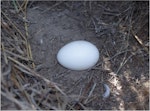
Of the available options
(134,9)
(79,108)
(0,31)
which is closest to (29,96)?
(79,108)

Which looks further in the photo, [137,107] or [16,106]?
[137,107]

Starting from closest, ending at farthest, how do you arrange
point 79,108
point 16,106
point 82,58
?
1. point 16,106
2. point 79,108
3. point 82,58

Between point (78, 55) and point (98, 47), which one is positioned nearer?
point (78, 55)

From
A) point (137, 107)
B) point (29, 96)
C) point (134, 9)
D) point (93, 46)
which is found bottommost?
point (137, 107)

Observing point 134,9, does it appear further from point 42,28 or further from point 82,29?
point 42,28
